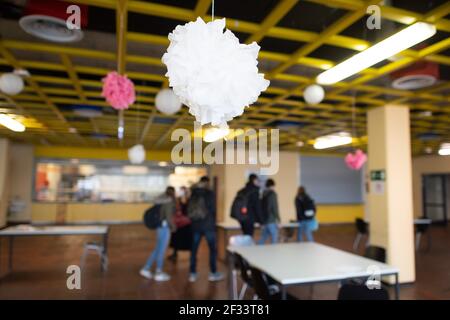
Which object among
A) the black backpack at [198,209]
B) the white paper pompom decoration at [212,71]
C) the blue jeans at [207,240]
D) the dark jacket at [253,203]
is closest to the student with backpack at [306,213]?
the dark jacket at [253,203]

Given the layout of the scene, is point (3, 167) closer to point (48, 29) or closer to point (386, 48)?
point (48, 29)

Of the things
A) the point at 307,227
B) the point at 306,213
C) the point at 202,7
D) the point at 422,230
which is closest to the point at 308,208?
the point at 306,213

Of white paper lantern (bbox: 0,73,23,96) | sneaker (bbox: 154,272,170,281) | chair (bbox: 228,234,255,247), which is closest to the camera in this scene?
white paper lantern (bbox: 0,73,23,96)

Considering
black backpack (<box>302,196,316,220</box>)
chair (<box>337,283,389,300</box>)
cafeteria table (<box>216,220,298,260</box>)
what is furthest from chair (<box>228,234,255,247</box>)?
black backpack (<box>302,196,316,220</box>)

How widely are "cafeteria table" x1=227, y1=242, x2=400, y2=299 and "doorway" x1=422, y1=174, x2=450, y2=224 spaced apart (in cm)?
423

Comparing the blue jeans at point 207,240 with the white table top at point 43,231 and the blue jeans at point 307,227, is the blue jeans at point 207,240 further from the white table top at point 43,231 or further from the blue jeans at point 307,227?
the blue jeans at point 307,227

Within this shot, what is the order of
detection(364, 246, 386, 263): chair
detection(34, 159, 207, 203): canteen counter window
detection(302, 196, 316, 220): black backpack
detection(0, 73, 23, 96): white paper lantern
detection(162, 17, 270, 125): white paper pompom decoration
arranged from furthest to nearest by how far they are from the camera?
detection(34, 159, 207, 203): canteen counter window
detection(302, 196, 316, 220): black backpack
detection(364, 246, 386, 263): chair
detection(0, 73, 23, 96): white paper lantern
detection(162, 17, 270, 125): white paper pompom decoration

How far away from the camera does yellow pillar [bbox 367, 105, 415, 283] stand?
4719 millimetres

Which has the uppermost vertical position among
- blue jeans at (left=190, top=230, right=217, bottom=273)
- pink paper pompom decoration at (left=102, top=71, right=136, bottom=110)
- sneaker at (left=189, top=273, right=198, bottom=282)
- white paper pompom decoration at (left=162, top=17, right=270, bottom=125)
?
pink paper pompom decoration at (left=102, top=71, right=136, bottom=110)

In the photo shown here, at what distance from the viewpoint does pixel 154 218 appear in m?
4.73

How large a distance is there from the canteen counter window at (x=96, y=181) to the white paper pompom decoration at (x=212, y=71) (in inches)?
417

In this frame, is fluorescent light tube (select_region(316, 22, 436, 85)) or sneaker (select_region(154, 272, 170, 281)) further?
sneaker (select_region(154, 272, 170, 281))

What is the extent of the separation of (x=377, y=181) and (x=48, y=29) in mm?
4627

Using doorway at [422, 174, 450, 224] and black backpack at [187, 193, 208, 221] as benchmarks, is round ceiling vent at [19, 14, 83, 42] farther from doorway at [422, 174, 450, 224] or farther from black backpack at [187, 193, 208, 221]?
doorway at [422, 174, 450, 224]
